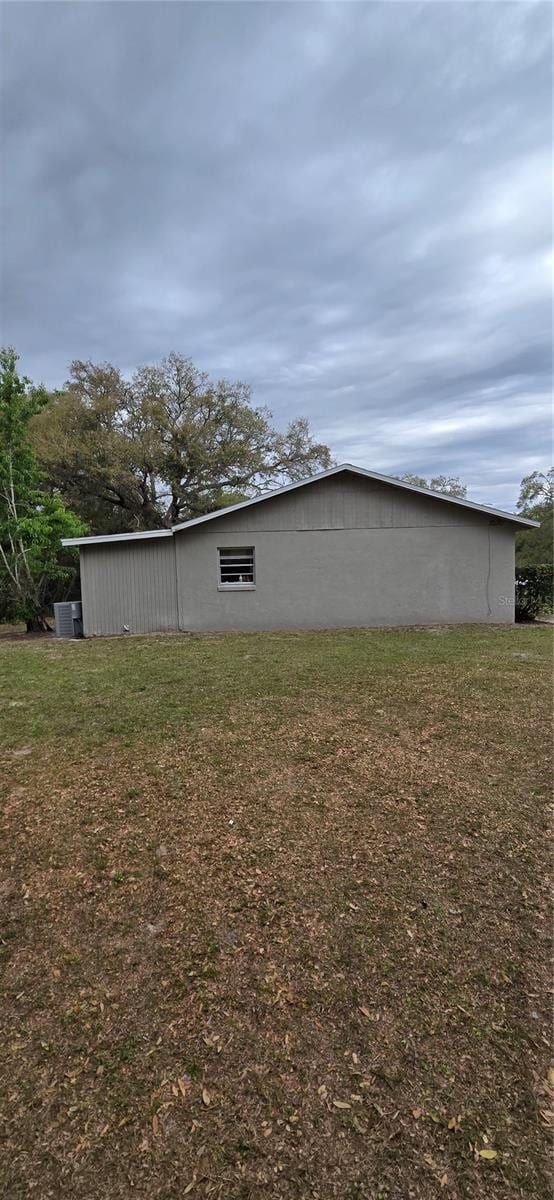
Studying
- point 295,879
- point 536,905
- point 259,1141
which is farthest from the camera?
point 295,879

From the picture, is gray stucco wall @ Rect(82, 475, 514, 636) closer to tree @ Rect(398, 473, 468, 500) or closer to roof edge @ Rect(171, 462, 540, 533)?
roof edge @ Rect(171, 462, 540, 533)

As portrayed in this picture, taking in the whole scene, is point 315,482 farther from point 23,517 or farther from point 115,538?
point 23,517

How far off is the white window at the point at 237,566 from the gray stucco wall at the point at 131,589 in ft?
4.00

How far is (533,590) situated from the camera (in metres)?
13.2

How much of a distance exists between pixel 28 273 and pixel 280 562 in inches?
384

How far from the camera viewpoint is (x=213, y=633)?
1202cm

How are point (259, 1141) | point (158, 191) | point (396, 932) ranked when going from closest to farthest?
point (259, 1141) < point (396, 932) < point (158, 191)

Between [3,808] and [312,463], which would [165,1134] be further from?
[312,463]

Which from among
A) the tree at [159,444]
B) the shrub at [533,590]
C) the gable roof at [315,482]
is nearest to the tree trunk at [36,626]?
the gable roof at [315,482]

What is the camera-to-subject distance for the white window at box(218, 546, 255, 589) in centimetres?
1241

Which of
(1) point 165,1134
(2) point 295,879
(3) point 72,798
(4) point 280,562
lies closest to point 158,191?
(4) point 280,562

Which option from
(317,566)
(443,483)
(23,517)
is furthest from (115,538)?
(443,483)

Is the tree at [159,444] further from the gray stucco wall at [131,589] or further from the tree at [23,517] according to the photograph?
the gray stucco wall at [131,589]

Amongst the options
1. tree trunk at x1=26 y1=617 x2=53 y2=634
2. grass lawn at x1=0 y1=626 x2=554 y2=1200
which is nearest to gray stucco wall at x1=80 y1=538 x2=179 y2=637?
tree trunk at x1=26 y1=617 x2=53 y2=634
